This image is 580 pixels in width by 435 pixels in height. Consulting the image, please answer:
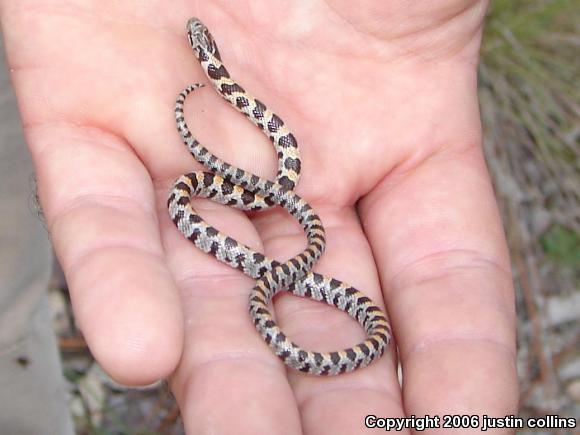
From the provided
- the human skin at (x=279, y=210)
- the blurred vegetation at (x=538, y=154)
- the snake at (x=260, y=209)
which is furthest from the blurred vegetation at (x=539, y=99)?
the snake at (x=260, y=209)

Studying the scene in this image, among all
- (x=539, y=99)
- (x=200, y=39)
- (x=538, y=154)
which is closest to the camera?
(x=200, y=39)

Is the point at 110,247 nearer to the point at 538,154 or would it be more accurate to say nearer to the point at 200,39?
the point at 200,39

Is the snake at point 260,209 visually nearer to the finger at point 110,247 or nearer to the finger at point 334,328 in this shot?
the finger at point 334,328

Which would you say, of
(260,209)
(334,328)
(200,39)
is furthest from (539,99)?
(334,328)

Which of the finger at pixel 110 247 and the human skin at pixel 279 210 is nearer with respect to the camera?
the finger at pixel 110 247

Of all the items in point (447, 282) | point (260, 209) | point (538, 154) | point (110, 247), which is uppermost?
point (447, 282)

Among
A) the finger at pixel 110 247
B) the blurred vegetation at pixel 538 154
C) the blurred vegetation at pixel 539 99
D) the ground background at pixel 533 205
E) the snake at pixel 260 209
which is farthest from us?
the blurred vegetation at pixel 539 99
